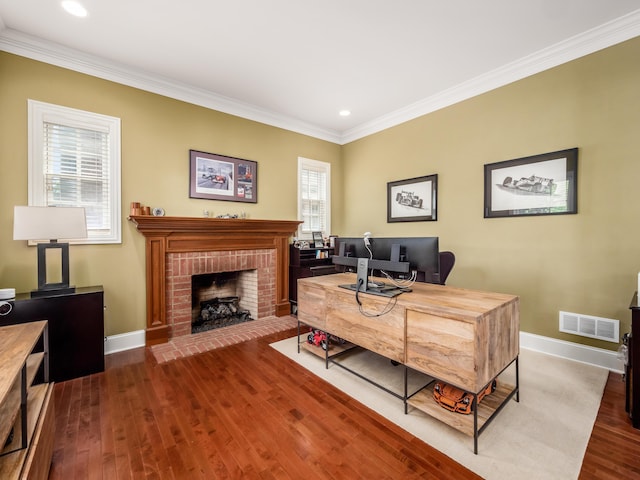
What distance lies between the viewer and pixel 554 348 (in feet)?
9.21

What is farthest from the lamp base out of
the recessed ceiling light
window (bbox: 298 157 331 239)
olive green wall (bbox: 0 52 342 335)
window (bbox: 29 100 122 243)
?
window (bbox: 298 157 331 239)

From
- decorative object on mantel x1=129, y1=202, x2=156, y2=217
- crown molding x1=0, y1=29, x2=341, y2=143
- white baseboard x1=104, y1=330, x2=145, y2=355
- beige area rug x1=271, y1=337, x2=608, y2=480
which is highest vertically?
crown molding x1=0, y1=29, x2=341, y2=143

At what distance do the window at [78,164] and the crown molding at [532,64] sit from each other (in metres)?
3.70

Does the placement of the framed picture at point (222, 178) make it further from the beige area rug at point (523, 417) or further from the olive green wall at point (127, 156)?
the beige area rug at point (523, 417)

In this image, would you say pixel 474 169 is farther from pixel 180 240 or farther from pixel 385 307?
pixel 180 240

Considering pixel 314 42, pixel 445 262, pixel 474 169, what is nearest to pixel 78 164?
pixel 314 42

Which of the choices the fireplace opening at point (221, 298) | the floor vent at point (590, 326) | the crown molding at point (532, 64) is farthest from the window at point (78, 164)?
the floor vent at point (590, 326)

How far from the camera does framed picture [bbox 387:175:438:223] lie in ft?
12.5

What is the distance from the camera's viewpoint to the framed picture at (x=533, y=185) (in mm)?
2711

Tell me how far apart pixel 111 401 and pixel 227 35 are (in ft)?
10.6

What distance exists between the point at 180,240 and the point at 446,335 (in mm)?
3001

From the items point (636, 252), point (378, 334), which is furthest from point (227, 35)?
point (636, 252)

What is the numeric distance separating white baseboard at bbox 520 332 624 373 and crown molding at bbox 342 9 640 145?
279 cm

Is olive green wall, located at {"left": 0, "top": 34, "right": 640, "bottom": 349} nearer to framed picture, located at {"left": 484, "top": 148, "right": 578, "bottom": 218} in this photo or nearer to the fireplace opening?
framed picture, located at {"left": 484, "top": 148, "right": 578, "bottom": 218}
